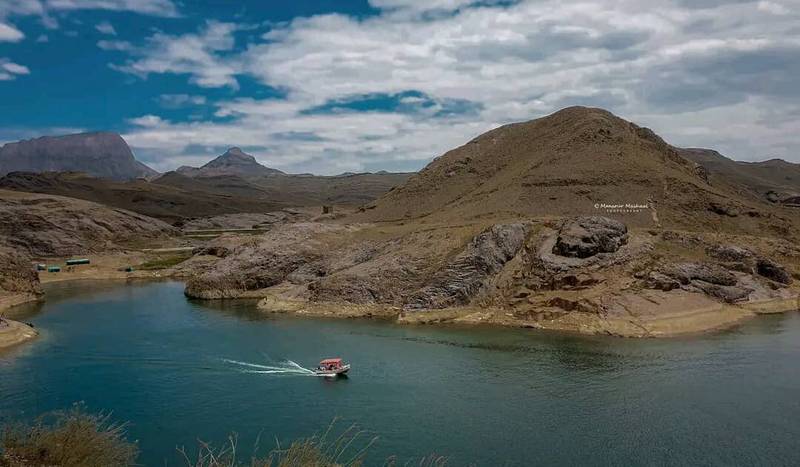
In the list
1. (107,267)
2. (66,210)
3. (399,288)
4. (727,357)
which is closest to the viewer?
(727,357)

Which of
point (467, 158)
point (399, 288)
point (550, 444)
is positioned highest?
point (467, 158)

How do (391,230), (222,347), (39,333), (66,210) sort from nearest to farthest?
(222,347) → (39,333) → (391,230) → (66,210)

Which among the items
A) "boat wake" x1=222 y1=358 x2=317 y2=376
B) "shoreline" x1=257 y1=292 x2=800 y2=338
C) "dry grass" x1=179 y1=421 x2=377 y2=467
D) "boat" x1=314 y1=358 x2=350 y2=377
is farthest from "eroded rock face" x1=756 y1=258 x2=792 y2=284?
"dry grass" x1=179 y1=421 x2=377 y2=467

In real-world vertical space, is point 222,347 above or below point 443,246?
below

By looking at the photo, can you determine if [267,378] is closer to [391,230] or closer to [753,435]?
[753,435]

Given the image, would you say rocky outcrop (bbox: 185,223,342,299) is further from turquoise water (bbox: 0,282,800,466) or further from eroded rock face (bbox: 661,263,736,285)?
eroded rock face (bbox: 661,263,736,285)

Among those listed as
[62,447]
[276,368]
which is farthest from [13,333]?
[62,447]

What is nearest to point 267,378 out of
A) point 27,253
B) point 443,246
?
point 443,246
